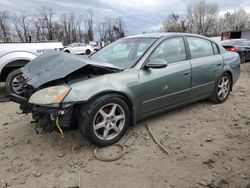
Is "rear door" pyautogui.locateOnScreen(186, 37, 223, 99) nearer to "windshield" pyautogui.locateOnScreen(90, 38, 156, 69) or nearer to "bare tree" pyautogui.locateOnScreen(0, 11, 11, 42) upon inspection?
"windshield" pyautogui.locateOnScreen(90, 38, 156, 69)

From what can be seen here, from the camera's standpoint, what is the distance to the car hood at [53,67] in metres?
2.90

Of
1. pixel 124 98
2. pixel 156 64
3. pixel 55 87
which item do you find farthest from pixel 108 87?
pixel 156 64

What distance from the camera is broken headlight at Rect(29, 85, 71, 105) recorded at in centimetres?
266

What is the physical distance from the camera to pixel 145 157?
2.88 m

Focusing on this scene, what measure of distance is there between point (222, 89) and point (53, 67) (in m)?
3.38

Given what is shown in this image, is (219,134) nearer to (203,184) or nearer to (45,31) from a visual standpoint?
(203,184)

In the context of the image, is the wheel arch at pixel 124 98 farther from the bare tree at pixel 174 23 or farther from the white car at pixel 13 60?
the bare tree at pixel 174 23

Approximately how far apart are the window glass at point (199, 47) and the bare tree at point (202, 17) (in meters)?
51.7

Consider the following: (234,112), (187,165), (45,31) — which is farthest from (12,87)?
(45,31)

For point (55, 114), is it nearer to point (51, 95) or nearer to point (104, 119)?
point (51, 95)

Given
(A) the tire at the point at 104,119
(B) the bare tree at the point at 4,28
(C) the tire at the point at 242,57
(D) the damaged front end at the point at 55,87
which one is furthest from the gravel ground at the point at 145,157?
(B) the bare tree at the point at 4,28

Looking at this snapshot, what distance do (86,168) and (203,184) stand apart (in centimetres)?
130

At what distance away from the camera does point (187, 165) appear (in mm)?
2680

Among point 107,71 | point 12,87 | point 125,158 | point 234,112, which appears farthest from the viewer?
point 12,87
